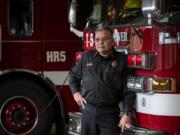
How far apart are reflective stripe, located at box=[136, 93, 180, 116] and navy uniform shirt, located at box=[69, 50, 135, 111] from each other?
0.16m

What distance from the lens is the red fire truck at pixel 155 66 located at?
4.49 metres

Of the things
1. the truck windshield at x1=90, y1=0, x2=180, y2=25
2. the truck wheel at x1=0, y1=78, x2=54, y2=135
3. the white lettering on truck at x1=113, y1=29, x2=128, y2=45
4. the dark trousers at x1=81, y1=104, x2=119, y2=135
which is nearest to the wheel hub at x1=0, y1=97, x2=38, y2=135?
the truck wheel at x1=0, y1=78, x2=54, y2=135

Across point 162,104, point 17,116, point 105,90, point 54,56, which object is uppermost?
point 54,56

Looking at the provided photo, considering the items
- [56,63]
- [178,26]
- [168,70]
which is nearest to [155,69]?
[168,70]

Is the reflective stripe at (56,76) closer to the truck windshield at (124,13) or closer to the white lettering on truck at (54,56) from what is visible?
the white lettering on truck at (54,56)

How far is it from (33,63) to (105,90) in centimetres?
329

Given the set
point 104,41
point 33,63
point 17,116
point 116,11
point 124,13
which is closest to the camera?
point 104,41

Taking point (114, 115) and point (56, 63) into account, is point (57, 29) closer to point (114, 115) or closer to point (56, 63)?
point (56, 63)

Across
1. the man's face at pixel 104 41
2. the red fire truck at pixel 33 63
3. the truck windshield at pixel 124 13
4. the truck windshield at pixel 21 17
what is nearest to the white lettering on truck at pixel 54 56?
the red fire truck at pixel 33 63

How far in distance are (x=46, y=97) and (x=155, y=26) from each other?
11.4 feet

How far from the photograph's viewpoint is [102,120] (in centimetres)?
456

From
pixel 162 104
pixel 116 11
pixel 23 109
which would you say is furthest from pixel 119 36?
pixel 23 109

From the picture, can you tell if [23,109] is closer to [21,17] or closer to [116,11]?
[21,17]

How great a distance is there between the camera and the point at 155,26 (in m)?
4.59
